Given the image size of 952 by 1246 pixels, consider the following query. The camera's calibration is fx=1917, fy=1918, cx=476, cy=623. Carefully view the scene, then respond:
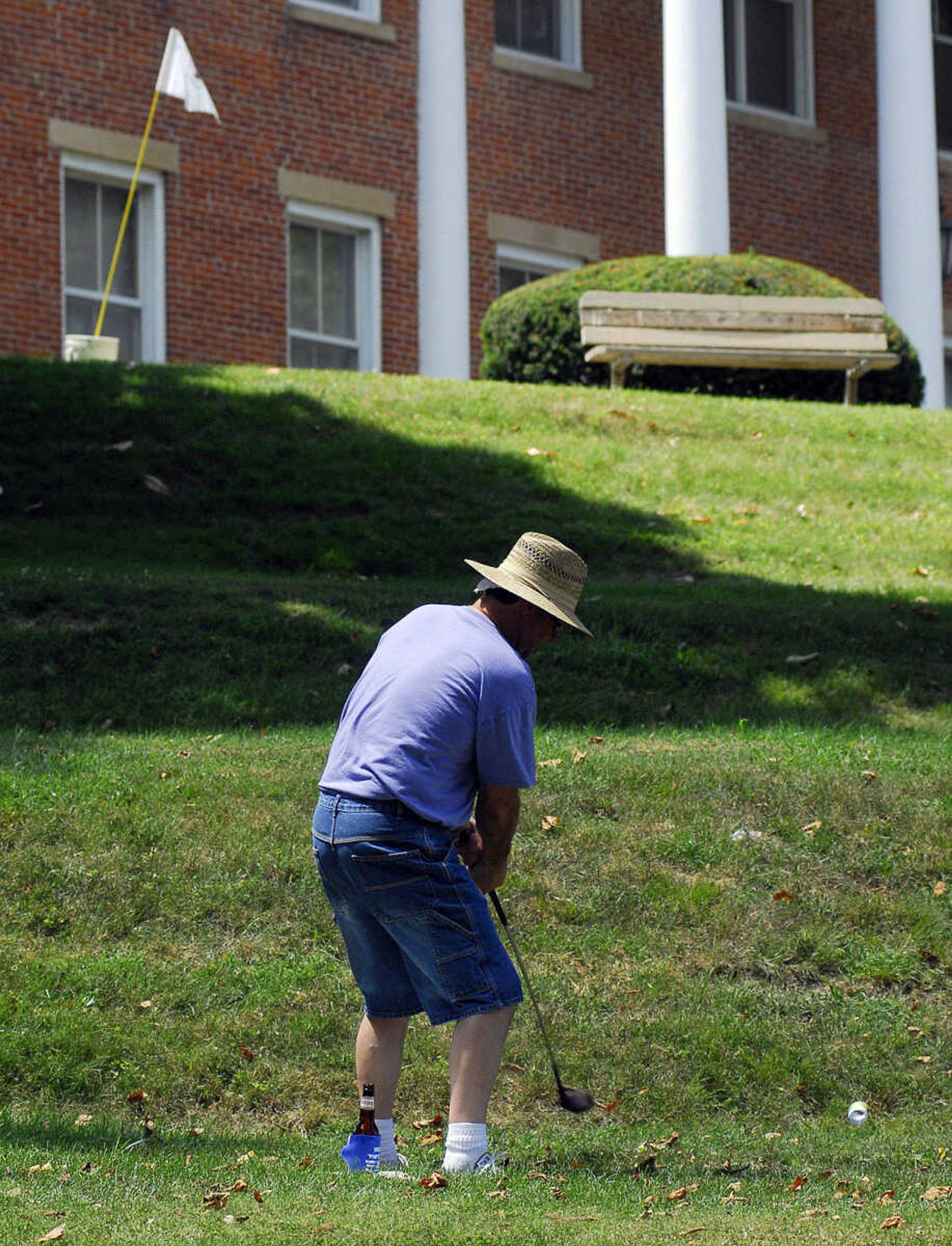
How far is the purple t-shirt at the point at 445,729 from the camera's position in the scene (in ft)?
16.8

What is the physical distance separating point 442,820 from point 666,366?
41.6ft

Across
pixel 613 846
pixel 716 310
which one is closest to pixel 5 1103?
pixel 613 846

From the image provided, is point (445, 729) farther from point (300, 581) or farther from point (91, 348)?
point (91, 348)

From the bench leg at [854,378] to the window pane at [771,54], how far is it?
723 cm

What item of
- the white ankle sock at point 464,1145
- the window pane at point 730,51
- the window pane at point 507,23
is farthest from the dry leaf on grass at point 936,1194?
the window pane at point 730,51

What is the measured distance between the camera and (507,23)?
2167 centimetres

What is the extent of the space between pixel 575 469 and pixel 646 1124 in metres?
7.96

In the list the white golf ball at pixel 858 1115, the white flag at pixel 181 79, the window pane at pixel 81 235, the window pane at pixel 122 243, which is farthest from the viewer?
the window pane at pixel 122 243

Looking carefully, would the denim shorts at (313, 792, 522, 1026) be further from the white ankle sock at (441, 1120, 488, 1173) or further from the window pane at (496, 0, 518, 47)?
the window pane at (496, 0, 518, 47)

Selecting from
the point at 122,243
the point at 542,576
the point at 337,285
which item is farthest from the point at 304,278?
the point at 542,576

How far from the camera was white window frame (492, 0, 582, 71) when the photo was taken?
21734 millimetres

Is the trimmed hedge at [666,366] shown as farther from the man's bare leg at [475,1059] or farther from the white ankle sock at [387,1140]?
the man's bare leg at [475,1059]

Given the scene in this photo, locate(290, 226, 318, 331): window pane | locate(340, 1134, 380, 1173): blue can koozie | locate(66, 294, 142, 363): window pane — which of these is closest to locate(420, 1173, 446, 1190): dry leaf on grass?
locate(340, 1134, 380, 1173): blue can koozie

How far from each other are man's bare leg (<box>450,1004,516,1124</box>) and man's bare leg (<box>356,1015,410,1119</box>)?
27 centimetres
